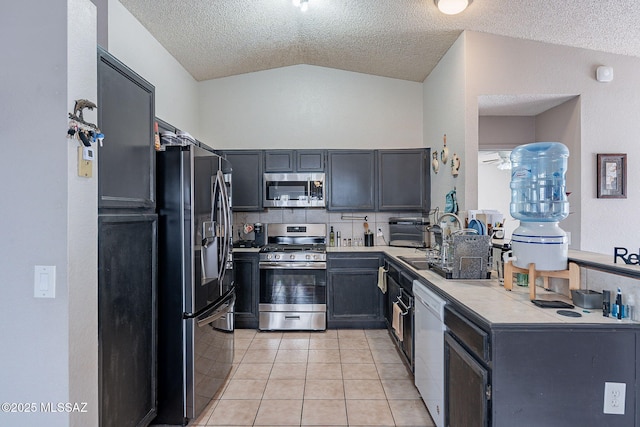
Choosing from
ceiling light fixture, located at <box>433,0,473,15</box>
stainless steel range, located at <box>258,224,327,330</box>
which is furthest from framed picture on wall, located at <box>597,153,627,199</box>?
stainless steel range, located at <box>258,224,327,330</box>

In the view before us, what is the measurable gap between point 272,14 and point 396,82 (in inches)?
78.5

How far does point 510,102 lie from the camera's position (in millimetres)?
3252

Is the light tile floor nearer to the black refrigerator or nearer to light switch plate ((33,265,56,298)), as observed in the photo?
the black refrigerator

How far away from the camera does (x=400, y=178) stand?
434 centimetres

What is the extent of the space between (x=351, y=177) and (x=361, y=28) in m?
1.67

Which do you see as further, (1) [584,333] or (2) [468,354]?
(2) [468,354]

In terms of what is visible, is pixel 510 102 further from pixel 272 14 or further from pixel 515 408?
pixel 515 408

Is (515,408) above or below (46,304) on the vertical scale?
below

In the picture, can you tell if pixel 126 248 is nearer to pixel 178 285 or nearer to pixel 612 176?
pixel 178 285

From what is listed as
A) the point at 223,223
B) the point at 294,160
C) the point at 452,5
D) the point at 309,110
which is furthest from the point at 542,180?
the point at 309,110

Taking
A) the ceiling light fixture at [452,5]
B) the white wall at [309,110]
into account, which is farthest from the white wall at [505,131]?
the ceiling light fixture at [452,5]

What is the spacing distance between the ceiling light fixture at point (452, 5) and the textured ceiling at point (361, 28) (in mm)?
99

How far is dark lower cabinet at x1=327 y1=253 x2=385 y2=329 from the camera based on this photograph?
4016mm

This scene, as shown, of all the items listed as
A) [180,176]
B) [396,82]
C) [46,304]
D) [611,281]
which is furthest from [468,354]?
[396,82]
